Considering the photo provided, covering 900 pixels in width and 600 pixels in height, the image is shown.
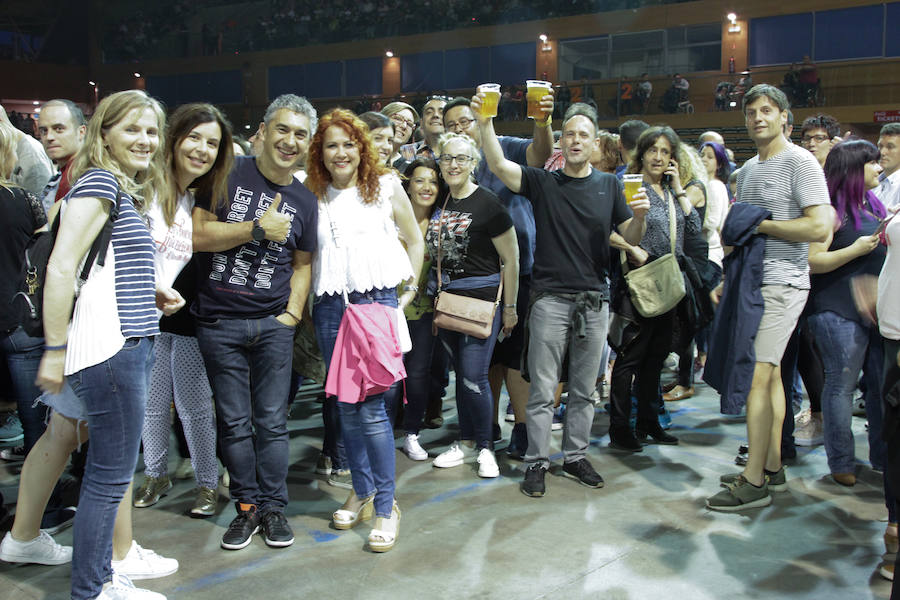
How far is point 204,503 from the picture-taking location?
342 centimetres

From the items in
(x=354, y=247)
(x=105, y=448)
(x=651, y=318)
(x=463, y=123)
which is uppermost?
(x=463, y=123)

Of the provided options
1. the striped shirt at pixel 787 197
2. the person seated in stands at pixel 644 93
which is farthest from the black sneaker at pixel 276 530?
the person seated in stands at pixel 644 93

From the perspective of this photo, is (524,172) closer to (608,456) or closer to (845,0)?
(608,456)

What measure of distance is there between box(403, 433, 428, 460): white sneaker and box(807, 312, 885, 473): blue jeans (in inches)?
82.4

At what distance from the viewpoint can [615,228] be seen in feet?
13.9

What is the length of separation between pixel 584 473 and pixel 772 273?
131 cm

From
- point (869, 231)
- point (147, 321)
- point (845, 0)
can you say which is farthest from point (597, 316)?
point (845, 0)

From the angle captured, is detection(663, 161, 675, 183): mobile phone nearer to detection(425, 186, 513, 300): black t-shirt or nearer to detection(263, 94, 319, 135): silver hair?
detection(425, 186, 513, 300): black t-shirt

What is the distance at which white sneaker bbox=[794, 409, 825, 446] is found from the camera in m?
4.55

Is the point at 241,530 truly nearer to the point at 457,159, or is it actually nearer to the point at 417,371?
the point at 417,371

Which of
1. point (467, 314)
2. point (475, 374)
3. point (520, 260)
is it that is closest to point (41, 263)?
point (467, 314)

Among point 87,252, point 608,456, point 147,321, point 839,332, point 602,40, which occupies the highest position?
point 602,40

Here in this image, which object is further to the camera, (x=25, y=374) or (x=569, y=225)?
(x=569, y=225)

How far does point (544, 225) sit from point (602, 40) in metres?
19.0
